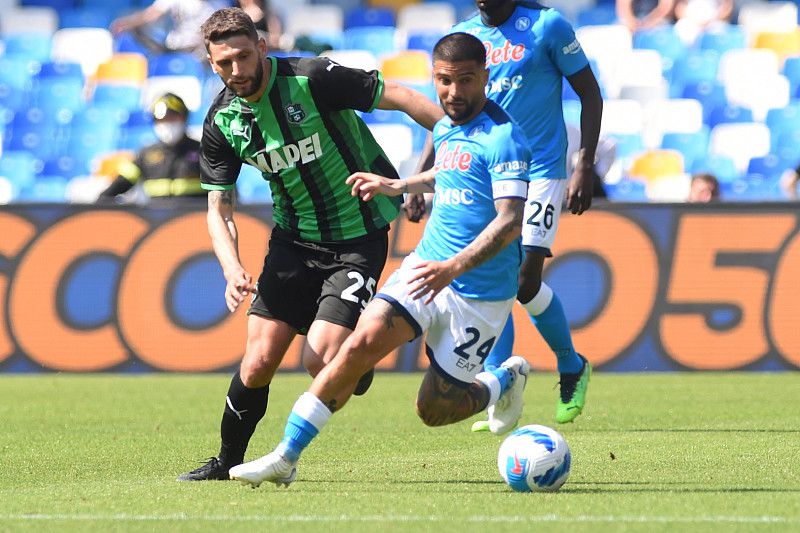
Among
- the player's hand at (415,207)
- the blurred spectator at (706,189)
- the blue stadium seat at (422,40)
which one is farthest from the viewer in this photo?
the blue stadium seat at (422,40)

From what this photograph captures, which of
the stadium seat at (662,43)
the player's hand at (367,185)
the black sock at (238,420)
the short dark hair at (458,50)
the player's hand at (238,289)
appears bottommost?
the stadium seat at (662,43)

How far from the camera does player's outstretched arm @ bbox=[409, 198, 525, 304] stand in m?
5.54

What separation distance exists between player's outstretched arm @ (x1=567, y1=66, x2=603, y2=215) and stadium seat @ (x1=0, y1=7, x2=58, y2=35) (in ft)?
43.1

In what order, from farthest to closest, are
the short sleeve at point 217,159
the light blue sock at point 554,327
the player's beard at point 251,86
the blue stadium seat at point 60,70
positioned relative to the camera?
the blue stadium seat at point 60,70 → the light blue sock at point 554,327 → the short sleeve at point 217,159 → the player's beard at point 251,86

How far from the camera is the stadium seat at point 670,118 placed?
677 inches

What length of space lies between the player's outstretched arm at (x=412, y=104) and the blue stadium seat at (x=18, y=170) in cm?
1164

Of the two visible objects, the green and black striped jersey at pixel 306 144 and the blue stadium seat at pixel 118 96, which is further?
the blue stadium seat at pixel 118 96

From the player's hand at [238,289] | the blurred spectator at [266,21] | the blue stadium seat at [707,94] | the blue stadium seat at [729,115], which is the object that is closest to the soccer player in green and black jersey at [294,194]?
the player's hand at [238,289]

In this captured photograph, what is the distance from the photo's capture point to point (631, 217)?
1237 cm

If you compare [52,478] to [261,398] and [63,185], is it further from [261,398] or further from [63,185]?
[63,185]

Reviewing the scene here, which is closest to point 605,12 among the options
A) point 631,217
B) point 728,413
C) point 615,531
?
point 631,217

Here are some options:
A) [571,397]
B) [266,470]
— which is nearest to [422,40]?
[571,397]

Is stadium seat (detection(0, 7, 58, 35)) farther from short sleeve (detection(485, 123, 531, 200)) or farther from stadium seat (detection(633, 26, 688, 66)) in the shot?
short sleeve (detection(485, 123, 531, 200))

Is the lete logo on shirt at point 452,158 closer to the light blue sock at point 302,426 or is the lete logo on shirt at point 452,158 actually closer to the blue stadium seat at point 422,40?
the light blue sock at point 302,426
